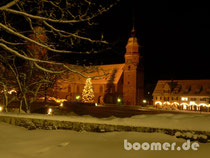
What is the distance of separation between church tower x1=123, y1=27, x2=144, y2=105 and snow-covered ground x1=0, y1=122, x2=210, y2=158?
5389 centimetres

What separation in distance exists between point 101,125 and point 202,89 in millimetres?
53767

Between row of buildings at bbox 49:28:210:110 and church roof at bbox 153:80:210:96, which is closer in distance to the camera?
church roof at bbox 153:80:210:96

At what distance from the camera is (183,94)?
60469mm

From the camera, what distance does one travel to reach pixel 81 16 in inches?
344

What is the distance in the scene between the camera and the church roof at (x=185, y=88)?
192 feet

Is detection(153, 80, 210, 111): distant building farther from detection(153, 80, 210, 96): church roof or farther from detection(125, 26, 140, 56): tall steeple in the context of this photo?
detection(125, 26, 140, 56): tall steeple

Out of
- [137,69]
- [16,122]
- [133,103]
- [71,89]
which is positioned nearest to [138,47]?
[137,69]

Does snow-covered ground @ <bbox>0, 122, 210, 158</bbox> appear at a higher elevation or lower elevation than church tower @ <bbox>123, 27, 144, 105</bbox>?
lower

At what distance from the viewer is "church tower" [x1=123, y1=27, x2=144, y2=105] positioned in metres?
64.2

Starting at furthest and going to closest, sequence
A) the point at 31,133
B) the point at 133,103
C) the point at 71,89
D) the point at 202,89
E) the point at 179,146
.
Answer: the point at 71,89 → the point at 133,103 → the point at 202,89 → the point at 31,133 → the point at 179,146

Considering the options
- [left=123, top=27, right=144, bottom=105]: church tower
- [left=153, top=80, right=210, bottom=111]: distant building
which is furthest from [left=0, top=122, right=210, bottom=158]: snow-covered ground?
[left=123, top=27, right=144, bottom=105]: church tower

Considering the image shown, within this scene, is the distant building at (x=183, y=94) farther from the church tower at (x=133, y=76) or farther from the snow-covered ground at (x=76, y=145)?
the snow-covered ground at (x=76, y=145)

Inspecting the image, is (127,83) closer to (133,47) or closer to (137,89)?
(137,89)

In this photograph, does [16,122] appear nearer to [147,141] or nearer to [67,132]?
[67,132]
